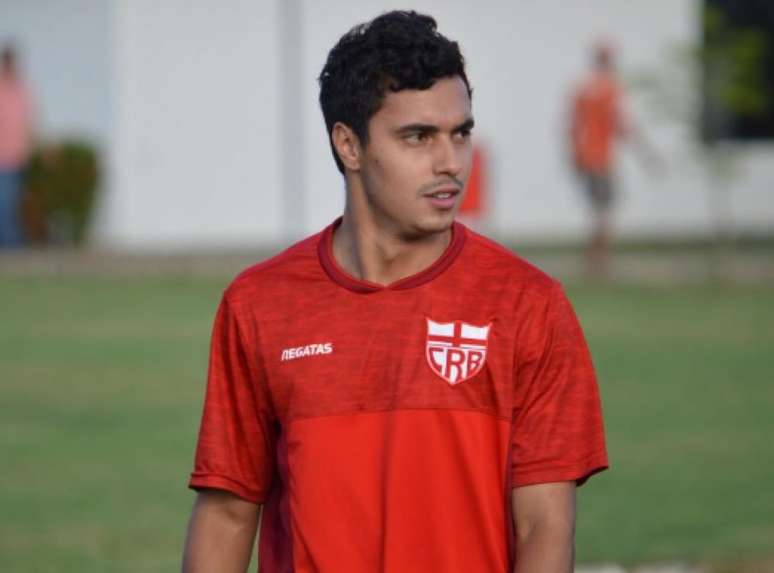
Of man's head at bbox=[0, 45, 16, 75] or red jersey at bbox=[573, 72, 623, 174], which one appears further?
man's head at bbox=[0, 45, 16, 75]

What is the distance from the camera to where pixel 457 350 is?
12.8 ft

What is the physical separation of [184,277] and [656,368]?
854 cm

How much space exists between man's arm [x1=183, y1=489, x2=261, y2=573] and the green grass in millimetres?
3565

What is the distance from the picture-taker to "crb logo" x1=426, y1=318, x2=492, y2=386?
12.7 ft

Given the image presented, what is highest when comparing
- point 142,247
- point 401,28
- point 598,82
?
point 401,28

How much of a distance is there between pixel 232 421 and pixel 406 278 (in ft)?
1.62

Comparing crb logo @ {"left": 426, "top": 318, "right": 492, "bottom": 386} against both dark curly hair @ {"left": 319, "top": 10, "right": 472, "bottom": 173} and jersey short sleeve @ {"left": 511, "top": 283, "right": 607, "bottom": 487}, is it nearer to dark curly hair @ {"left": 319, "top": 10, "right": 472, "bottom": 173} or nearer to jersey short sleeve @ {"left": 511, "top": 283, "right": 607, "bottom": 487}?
jersey short sleeve @ {"left": 511, "top": 283, "right": 607, "bottom": 487}

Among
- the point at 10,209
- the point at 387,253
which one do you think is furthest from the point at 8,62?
the point at 387,253

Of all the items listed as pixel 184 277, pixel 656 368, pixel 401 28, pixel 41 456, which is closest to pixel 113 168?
pixel 184 277

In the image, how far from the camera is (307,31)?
24.7 m

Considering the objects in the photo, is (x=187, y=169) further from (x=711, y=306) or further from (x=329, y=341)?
(x=329, y=341)

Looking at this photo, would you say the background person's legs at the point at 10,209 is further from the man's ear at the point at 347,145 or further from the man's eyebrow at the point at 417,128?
the man's eyebrow at the point at 417,128

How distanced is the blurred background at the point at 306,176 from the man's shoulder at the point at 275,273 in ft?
24.8

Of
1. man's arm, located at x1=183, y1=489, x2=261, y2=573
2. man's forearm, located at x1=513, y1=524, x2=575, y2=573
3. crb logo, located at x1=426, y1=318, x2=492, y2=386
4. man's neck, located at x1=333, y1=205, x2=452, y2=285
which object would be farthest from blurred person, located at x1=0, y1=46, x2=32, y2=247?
man's forearm, located at x1=513, y1=524, x2=575, y2=573
